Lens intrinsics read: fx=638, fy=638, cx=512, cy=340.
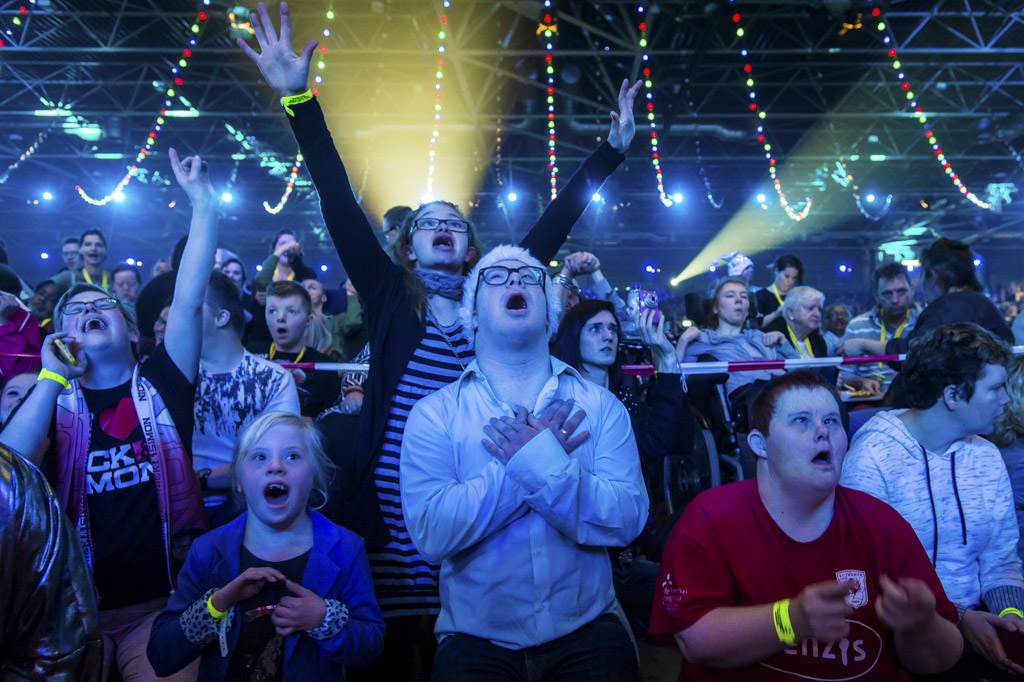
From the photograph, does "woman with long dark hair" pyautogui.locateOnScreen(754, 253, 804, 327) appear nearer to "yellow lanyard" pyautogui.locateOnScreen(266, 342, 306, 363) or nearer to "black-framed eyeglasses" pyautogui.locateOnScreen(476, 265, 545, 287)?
"yellow lanyard" pyautogui.locateOnScreen(266, 342, 306, 363)

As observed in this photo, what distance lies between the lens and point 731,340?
4168mm

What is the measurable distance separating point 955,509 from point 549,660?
1.41 m

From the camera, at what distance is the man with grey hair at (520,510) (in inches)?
61.6

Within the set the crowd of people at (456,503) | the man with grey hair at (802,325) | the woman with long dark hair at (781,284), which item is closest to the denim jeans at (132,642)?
the crowd of people at (456,503)

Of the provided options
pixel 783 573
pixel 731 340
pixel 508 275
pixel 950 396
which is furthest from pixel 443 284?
pixel 731 340

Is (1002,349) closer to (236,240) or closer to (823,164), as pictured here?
(823,164)

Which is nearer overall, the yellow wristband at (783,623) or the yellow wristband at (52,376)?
the yellow wristband at (783,623)

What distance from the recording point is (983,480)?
205 cm

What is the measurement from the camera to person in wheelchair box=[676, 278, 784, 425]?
4059 millimetres

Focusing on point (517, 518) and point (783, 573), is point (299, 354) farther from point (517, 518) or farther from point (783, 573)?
point (783, 573)

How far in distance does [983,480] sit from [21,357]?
3712 mm

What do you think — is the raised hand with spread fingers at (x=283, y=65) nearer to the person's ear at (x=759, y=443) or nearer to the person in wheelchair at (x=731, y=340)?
the person's ear at (x=759, y=443)

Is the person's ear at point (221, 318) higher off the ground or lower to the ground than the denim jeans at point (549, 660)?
higher

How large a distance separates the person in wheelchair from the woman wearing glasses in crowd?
2.37 meters
